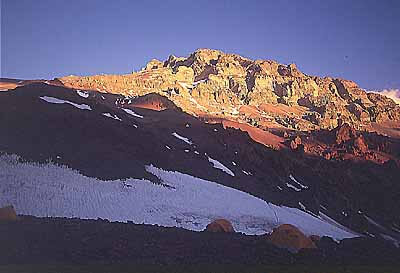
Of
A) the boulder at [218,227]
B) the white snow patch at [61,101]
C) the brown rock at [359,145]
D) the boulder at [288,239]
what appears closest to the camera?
the boulder at [288,239]

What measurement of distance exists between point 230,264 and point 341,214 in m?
44.9

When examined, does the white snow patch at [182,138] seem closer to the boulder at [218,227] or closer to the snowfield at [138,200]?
the snowfield at [138,200]

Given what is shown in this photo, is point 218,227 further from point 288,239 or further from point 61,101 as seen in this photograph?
point 61,101

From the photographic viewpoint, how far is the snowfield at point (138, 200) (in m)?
36.7

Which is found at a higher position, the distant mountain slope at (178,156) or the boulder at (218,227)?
the distant mountain slope at (178,156)

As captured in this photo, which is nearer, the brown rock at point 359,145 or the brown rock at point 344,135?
the brown rock at point 359,145

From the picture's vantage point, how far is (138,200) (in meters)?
42.1

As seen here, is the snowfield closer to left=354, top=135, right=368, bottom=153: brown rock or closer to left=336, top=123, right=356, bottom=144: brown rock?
left=354, top=135, right=368, bottom=153: brown rock

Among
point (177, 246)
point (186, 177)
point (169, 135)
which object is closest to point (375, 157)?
point (169, 135)

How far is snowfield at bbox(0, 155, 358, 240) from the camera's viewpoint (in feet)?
120

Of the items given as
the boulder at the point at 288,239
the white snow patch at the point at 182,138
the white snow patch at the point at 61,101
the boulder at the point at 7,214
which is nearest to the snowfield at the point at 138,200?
the boulder at the point at 7,214

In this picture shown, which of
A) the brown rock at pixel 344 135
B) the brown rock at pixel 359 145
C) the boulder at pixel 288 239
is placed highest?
the brown rock at pixel 344 135

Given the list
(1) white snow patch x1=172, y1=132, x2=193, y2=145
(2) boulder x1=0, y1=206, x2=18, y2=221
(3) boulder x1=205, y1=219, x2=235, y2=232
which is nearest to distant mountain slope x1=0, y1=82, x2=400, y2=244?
(1) white snow patch x1=172, y1=132, x2=193, y2=145

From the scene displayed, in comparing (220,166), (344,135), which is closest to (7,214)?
(220,166)
